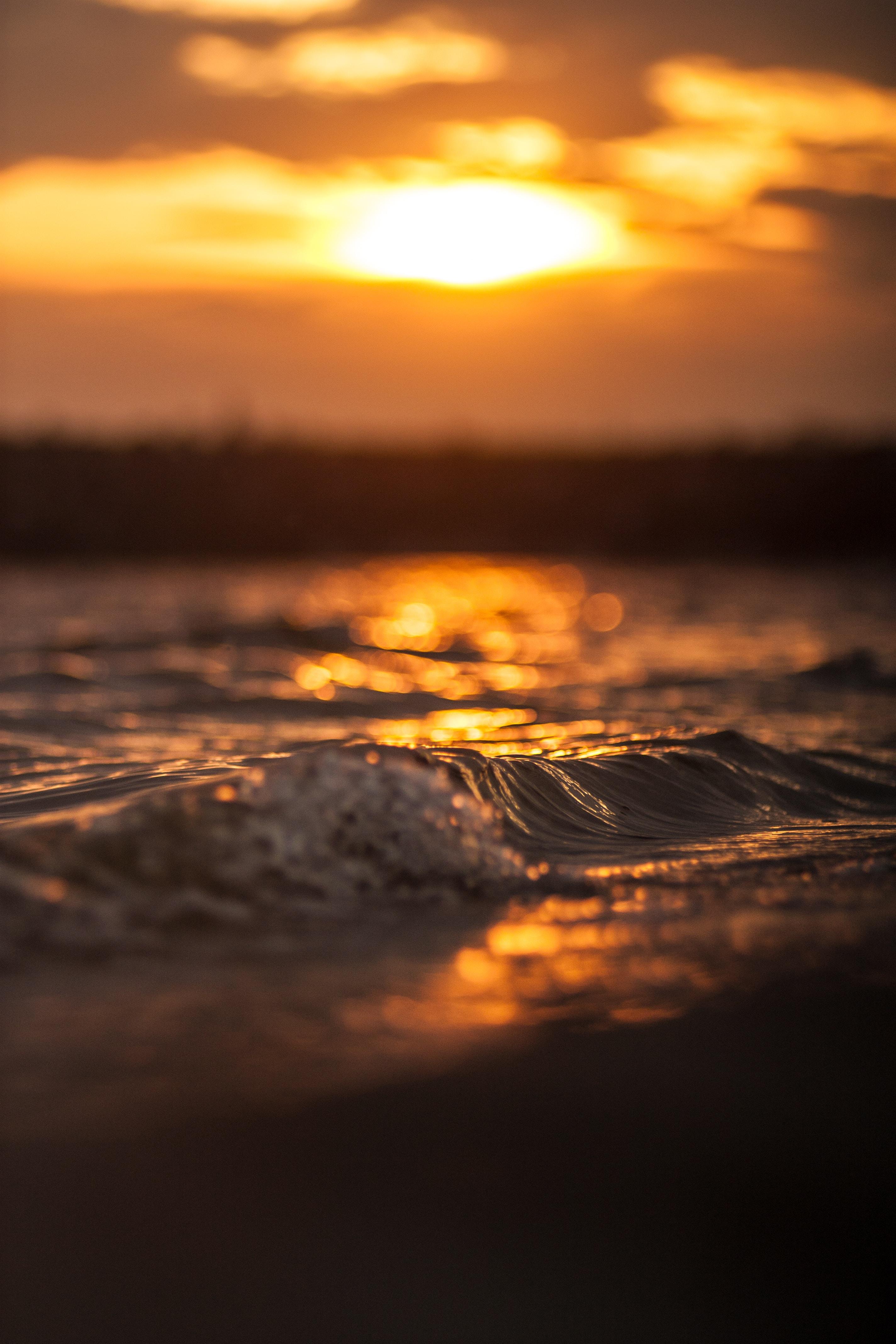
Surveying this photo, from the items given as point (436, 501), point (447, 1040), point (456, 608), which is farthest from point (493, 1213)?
point (436, 501)

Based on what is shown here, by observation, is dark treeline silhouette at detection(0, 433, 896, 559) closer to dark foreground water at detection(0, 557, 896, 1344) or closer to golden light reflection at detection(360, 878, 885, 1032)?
dark foreground water at detection(0, 557, 896, 1344)

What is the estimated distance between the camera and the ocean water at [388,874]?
2207 millimetres

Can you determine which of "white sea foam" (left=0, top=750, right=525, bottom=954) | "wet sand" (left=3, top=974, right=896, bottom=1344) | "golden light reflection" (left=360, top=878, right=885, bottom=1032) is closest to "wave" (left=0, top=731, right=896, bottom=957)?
"white sea foam" (left=0, top=750, right=525, bottom=954)

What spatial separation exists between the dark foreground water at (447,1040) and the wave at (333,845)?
10 mm

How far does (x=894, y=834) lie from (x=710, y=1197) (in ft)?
8.07

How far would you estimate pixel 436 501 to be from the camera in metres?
29.6

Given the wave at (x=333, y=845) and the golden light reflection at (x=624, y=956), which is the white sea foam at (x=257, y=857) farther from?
the golden light reflection at (x=624, y=956)

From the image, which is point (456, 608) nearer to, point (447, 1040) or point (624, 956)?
point (624, 956)

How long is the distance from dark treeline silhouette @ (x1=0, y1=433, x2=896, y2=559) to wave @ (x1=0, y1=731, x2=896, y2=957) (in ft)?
72.6

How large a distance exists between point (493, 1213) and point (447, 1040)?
0.49 metres

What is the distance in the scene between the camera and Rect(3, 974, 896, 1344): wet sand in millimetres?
1554

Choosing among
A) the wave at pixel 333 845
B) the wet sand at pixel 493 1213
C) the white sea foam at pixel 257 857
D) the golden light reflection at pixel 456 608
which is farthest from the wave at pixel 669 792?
the golden light reflection at pixel 456 608

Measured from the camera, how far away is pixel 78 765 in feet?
15.6

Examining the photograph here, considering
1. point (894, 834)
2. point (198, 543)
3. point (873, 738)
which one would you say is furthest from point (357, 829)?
point (198, 543)
